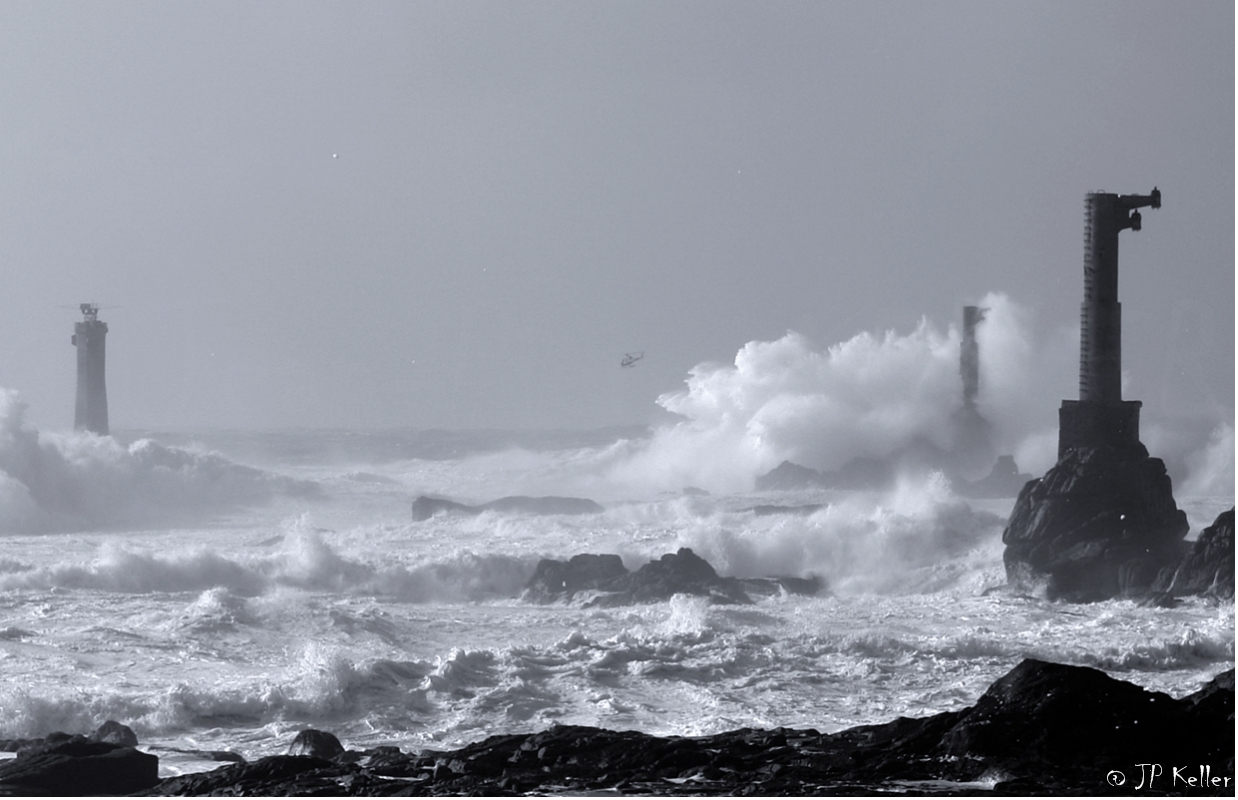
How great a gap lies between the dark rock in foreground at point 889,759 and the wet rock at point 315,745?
1.31 ft

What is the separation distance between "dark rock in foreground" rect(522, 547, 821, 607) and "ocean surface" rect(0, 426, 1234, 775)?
0.50m

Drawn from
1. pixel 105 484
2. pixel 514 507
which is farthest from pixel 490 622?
pixel 105 484

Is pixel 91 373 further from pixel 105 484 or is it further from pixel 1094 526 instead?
pixel 1094 526

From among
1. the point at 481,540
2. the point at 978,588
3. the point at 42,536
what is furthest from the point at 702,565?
the point at 42,536

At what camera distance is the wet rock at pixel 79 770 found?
13844 mm

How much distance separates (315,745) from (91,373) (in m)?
36.8

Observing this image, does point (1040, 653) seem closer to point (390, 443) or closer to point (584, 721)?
point (584, 721)

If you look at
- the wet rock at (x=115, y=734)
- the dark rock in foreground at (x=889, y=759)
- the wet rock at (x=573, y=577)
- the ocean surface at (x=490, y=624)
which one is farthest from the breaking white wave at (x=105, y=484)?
the dark rock in foreground at (x=889, y=759)

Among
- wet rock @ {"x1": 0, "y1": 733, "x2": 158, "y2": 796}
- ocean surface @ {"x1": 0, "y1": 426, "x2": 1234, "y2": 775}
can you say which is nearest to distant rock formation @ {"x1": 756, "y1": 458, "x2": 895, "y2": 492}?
ocean surface @ {"x1": 0, "y1": 426, "x2": 1234, "y2": 775}

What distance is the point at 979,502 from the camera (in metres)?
39.0

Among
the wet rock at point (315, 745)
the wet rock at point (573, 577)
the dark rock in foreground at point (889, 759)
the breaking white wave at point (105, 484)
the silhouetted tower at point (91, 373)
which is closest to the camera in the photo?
the dark rock in foreground at point (889, 759)

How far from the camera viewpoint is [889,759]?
14391 mm

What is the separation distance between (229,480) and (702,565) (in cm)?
2621

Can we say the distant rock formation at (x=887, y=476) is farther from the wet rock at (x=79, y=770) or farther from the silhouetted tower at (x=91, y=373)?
the wet rock at (x=79, y=770)
